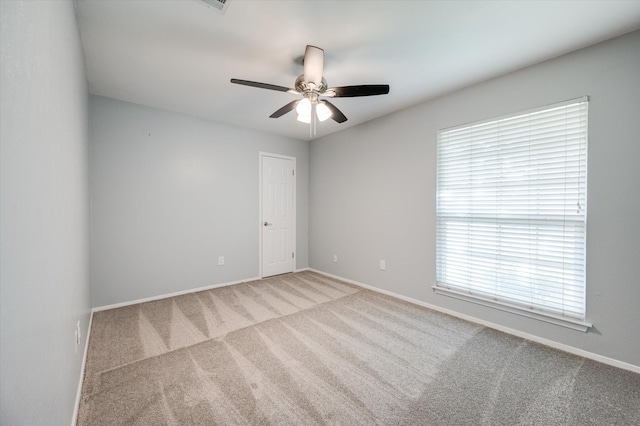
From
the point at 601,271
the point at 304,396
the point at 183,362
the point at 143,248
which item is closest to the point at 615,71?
the point at 601,271

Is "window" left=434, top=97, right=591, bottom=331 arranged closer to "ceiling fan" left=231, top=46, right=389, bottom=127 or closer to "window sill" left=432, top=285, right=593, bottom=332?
"window sill" left=432, top=285, right=593, bottom=332

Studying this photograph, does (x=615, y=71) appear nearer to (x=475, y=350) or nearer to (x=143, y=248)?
(x=475, y=350)

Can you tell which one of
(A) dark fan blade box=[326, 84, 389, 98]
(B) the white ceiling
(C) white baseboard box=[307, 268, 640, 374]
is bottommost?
(C) white baseboard box=[307, 268, 640, 374]

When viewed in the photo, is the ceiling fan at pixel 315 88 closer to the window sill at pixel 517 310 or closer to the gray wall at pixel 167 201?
the gray wall at pixel 167 201

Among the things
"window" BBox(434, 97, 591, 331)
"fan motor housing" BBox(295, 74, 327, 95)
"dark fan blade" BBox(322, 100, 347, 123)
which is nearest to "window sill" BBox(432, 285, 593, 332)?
"window" BBox(434, 97, 591, 331)

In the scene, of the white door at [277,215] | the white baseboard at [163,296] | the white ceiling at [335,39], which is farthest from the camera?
the white door at [277,215]

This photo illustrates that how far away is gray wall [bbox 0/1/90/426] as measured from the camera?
61 centimetres

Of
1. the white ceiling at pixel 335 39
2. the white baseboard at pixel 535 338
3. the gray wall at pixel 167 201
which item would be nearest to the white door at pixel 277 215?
the gray wall at pixel 167 201

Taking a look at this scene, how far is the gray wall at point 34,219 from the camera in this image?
23.9 inches

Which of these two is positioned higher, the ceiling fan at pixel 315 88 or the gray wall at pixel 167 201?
the ceiling fan at pixel 315 88

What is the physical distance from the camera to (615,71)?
75.6 inches

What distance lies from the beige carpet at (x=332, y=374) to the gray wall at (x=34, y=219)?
56 cm

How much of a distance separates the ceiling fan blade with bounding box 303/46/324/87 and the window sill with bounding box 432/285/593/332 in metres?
2.59

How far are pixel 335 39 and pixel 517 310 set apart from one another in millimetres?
2897
